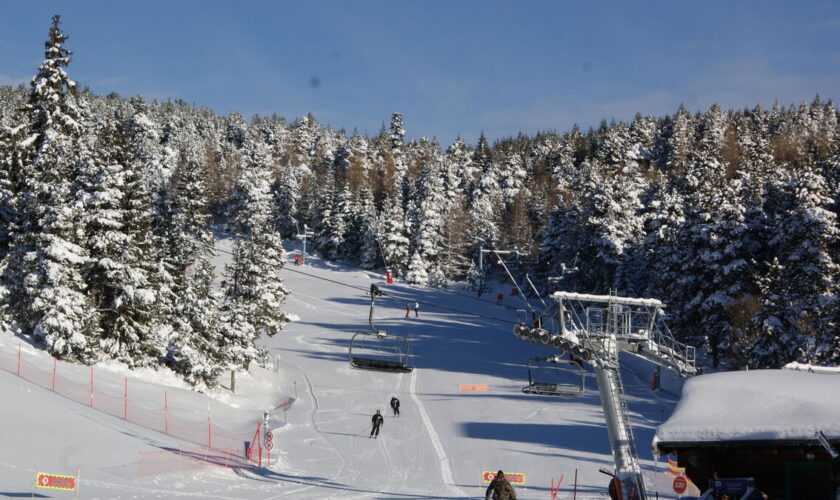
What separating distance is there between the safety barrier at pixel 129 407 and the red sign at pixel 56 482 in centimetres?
708

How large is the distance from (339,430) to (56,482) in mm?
17126

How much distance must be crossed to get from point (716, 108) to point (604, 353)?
5582 inches

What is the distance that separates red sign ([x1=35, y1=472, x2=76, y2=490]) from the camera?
18.8 meters

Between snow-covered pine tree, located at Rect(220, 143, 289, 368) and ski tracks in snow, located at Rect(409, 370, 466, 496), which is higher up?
snow-covered pine tree, located at Rect(220, 143, 289, 368)

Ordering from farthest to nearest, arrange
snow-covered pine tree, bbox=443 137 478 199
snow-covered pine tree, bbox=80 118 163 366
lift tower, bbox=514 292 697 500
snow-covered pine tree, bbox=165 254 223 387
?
1. snow-covered pine tree, bbox=443 137 478 199
2. snow-covered pine tree, bbox=165 254 223 387
3. snow-covered pine tree, bbox=80 118 163 366
4. lift tower, bbox=514 292 697 500

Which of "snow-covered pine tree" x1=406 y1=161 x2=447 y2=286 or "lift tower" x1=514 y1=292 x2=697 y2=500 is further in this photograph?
"snow-covered pine tree" x1=406 y1=161 x2=447 y2=286

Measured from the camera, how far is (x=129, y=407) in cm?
3094

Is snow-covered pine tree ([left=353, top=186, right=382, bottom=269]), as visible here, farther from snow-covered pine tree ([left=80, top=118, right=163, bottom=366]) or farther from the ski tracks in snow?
snow-covered pine tree ([left=80, top=118, right=163, bottom=366])

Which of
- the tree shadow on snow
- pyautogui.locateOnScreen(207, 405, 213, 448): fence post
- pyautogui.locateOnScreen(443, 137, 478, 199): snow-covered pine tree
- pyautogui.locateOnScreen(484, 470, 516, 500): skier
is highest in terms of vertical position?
pyautogui.locateOnScreen(443, 137, 478, 199): snow-covered pine tree

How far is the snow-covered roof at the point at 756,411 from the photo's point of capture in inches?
332

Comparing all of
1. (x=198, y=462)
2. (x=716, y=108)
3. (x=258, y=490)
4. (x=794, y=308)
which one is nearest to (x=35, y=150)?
(x=198, y=462)

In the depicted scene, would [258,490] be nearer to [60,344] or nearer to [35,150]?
[60,344]

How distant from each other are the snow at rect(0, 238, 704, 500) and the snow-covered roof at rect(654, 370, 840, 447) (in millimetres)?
14838

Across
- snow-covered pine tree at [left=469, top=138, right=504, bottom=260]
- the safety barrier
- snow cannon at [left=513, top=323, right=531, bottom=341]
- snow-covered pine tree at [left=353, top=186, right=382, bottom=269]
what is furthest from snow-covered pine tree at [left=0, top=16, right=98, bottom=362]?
snow-covered pine tree at [left=469, top=138, right=504, bottom=260]
